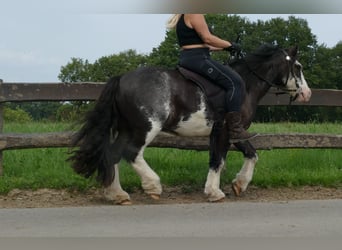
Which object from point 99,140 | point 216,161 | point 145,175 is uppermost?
point 99,140

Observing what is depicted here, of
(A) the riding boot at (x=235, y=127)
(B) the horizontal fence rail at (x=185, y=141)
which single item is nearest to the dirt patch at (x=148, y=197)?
(B) the horizontal fence rail at (x=185, y=141)

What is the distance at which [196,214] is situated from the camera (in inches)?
200

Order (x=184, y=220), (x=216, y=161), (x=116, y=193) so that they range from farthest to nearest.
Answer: (x=216, y=161) < (x=116, y=193) < (x=184, y=220)

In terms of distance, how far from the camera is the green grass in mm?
6398

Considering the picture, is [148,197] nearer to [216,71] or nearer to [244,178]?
[244,178]

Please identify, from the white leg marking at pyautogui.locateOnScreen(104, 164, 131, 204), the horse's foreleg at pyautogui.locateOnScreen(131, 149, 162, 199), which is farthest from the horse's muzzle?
the white leg marking at pyautogui.locateOnScreen(104, 164, 131, 204)

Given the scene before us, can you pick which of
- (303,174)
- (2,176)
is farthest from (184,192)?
(2,176)

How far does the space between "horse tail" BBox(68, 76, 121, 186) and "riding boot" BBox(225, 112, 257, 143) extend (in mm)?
1409

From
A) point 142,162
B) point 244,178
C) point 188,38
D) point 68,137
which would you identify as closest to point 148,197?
point 142,162

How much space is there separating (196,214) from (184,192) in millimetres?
1363

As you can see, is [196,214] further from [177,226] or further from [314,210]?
[314,210]

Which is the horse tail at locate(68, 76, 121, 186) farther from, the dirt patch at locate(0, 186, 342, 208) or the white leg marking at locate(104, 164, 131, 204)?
the dirt patch at locate(0, 186, 342, 208)

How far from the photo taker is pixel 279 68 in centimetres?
662

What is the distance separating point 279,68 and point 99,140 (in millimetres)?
2731
